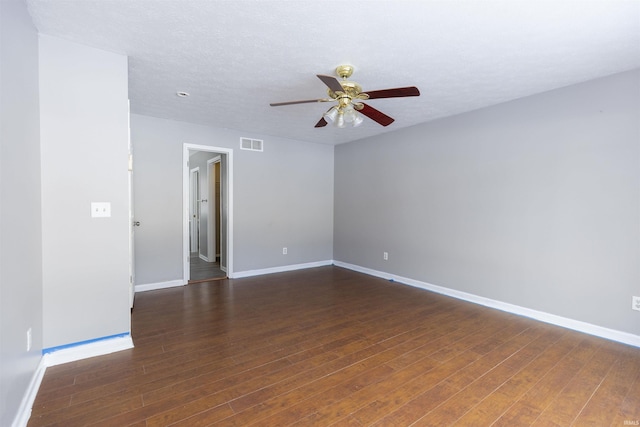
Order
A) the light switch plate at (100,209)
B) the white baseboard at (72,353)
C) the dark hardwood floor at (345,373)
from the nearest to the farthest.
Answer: the dark hardwood floor at (345,373)
the white baseboard at (72,353)
the light switch plate at (100,209)

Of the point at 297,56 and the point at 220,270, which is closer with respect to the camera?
the point at 297,56

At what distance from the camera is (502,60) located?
253 cm

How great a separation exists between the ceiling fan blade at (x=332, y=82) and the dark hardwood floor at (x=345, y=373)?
2188 mm

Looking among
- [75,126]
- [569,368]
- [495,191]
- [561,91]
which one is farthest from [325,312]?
[561,91]

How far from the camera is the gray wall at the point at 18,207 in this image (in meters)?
1.48

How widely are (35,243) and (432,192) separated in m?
4.34

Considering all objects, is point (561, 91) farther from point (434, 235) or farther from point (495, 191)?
point (434, 235)

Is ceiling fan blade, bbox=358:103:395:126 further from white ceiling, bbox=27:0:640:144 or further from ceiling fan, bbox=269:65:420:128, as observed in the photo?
white ceiling, bbox=27:0:640:144

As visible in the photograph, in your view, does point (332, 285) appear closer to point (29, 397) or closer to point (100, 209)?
point (100, 209)

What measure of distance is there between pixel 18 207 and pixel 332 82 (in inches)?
84.7

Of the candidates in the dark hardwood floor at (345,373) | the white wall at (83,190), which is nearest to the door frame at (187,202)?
the dark hardwood floor at (345,373)

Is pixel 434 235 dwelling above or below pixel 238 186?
below

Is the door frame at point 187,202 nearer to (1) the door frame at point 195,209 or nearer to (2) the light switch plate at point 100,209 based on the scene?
(2) the light switch plate at point 100,209

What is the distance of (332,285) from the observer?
4.62 meters
